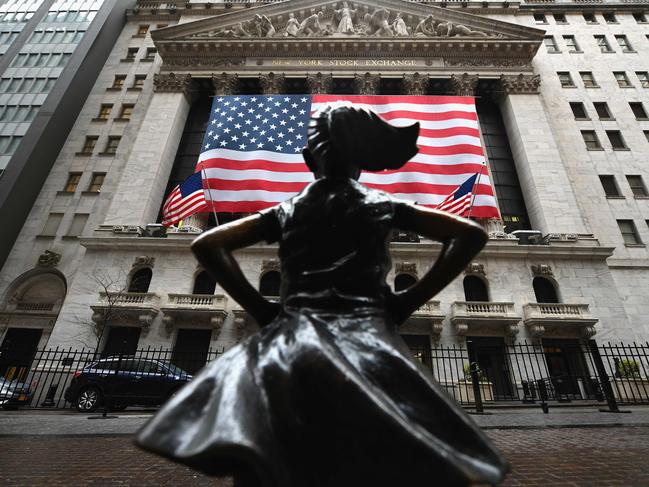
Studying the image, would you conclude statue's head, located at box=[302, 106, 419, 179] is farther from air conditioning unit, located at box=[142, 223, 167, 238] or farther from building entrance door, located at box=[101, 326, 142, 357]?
air conditioning unit, located at box=[142, 223, 167, 238]

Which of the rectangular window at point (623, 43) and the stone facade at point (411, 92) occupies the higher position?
the rectangular window at point (623, 43)

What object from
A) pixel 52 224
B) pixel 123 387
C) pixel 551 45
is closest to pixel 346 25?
pixel 551 45

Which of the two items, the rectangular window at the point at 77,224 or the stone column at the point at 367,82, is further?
the stone column at the point at 367,82

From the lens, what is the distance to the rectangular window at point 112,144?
25.0 m

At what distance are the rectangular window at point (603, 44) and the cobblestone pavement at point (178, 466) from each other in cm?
3317

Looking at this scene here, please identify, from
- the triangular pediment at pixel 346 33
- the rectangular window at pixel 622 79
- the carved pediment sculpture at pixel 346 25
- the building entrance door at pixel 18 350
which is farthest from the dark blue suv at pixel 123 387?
the rectangular window at pixel 622 79

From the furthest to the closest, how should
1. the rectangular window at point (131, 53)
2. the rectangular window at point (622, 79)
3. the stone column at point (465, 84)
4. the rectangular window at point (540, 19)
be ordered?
1. the rectangular window at point (540, 19)
2. the rectangular window at point (131, 53)
3. the rectangular window at point (622, 79)
4. the stone column at point (465, 84)

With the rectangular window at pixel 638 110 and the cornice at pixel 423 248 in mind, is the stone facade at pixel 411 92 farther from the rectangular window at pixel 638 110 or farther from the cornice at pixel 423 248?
the rectangular window at pixel 638 110

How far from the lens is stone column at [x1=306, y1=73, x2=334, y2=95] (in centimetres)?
2523

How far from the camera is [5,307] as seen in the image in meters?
20.4

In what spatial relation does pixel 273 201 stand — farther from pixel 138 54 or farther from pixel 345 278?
pixel 138 54

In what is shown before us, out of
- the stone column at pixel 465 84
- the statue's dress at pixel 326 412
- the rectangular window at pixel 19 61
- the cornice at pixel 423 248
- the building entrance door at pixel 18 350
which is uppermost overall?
the rectangular window at pixel 19 61

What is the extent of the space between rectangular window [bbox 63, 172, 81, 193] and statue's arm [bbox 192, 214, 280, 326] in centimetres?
2734

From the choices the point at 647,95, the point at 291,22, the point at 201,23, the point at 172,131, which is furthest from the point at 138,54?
the point at 647,95
